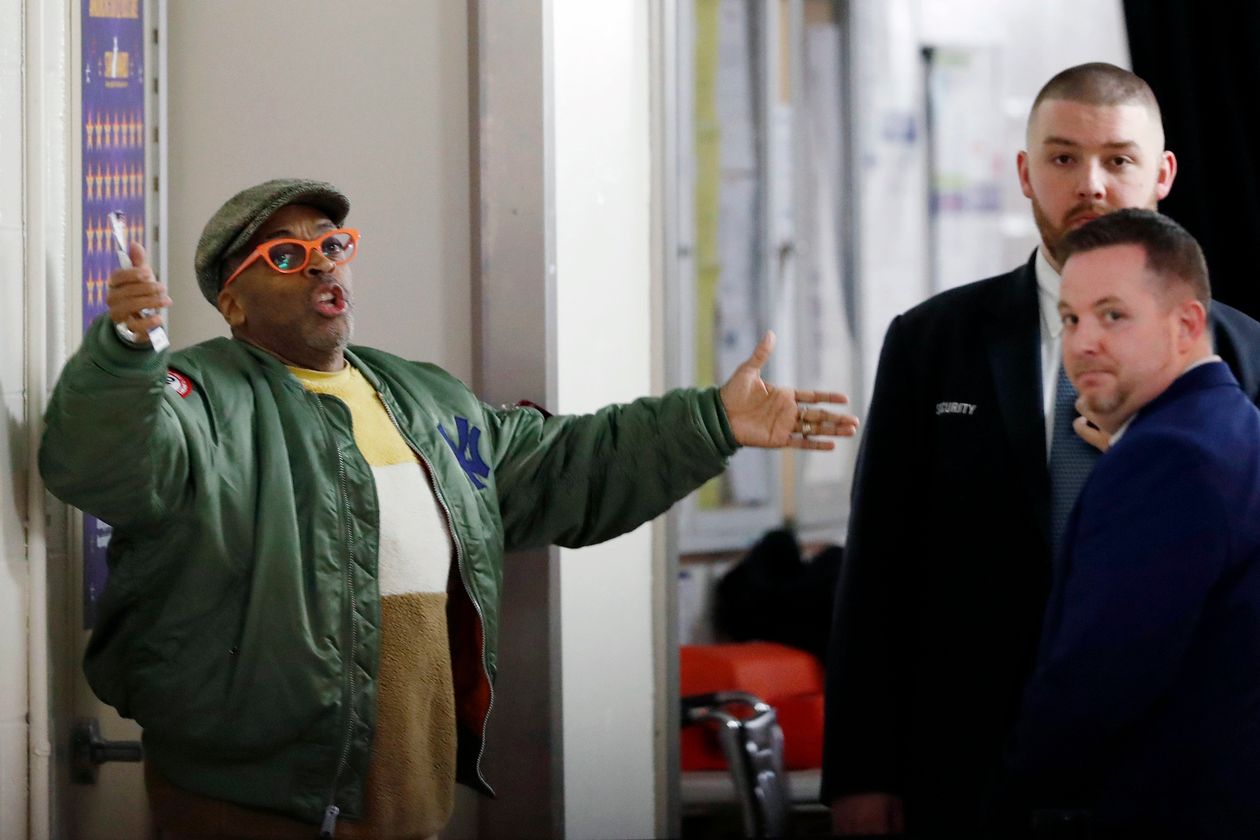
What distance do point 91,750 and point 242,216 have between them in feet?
2.67

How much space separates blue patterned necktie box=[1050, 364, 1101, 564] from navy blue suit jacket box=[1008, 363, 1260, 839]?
1.04 feet

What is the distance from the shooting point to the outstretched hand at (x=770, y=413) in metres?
2.04

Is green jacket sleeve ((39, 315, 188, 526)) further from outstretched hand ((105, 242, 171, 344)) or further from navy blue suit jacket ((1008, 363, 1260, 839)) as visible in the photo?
navy blue suit jacket ((1008, 363, 1260, 839))

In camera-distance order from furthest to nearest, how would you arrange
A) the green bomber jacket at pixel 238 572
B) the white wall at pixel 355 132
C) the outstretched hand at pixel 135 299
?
the white wall at pixel 355 132 → the green bomber jacket at pixel 238 572 → the outstretched hand at pixel 135 299

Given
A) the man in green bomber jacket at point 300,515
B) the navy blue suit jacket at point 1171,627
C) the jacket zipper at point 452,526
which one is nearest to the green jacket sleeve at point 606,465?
the man in green bomber jacket at point 300,515

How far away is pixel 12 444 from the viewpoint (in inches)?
69.6

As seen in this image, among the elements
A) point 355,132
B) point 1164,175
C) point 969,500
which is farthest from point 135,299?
point 1164,175

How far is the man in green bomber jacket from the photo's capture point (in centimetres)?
168

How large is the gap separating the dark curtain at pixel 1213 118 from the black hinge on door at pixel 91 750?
8.05 ft

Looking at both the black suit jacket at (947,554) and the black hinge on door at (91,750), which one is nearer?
the black suit jacket at (947,554)

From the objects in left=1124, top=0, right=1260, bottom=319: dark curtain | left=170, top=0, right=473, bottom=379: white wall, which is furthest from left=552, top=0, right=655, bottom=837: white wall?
left=1124, top=0, right=1260, bottom=319: dark curtain

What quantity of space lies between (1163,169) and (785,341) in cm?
223

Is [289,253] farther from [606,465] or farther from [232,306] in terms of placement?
[606,465]

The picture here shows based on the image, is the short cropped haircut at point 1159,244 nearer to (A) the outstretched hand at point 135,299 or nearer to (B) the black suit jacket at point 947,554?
(B) the black suit jacket at point 947,554
